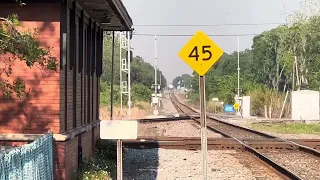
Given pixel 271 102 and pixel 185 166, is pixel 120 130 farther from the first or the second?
pixel 271 102

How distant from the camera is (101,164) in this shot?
13.0 metres

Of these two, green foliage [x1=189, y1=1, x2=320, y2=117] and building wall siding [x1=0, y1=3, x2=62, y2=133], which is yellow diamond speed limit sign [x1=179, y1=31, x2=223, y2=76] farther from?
green foliage [x1=189, y1=1, x2=320, y2=117]

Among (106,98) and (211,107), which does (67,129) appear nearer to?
(106,98)

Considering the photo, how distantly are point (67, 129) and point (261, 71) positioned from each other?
102212 mm

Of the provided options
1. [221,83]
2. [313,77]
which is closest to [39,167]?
[313,77]

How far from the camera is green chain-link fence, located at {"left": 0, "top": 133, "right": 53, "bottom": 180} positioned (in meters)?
5.95

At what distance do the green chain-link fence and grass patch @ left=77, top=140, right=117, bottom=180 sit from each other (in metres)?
1.99

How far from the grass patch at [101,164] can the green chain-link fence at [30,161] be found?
1986 mm

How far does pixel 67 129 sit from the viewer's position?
991 centimetres

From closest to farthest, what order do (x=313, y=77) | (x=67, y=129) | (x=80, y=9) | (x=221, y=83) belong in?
(x=67, y=129) → (x=80, y=9) → (x=313, y=77) → (x=221, y=83)

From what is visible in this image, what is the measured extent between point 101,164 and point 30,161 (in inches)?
230

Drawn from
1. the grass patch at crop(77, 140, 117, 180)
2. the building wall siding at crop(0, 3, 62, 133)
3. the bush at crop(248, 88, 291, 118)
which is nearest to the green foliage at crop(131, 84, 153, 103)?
the bush at crop(248, 88, 291, 118)

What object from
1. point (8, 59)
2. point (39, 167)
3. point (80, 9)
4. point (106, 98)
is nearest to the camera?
point (39, 167)

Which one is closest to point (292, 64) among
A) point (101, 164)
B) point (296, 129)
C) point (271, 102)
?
point (271, 102)
